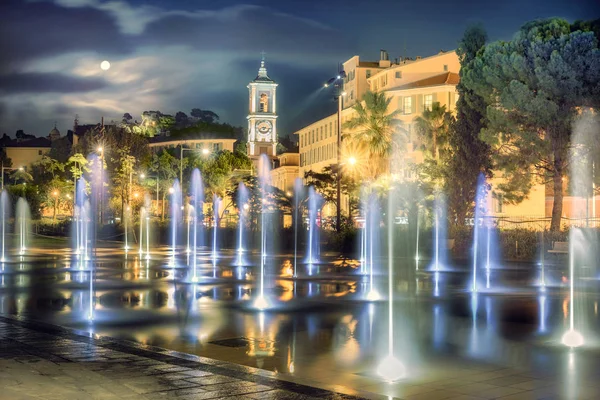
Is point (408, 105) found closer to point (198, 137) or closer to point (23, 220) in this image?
point (23, 220)

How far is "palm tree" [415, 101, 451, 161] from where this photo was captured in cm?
5438

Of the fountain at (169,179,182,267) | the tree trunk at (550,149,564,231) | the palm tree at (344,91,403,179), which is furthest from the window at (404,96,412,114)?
the tree trunk at (550,149,564,231)

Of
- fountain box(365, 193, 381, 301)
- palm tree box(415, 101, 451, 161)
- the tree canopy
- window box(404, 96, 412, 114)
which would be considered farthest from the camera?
window box(404, 96, 412, 114)

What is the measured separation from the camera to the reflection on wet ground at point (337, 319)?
34.2 feet

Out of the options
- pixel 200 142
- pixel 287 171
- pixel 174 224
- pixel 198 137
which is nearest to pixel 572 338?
pixel 174 224

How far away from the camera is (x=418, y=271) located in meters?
29.2

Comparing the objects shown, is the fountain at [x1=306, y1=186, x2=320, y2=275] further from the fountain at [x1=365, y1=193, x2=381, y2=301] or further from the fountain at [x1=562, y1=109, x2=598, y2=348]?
the fountain at [x1=562, y1=109, x2=598, y2=348]

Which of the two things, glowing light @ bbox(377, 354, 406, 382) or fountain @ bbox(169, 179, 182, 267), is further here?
fountain @ bbox(169, 179, 182, 267)

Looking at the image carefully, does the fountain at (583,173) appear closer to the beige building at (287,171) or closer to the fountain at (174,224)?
the fountain at (174,224)

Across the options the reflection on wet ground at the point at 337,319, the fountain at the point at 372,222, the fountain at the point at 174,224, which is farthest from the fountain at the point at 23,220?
the reflection on wet ground at the point at 337,319

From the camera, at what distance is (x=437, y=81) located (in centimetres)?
7194

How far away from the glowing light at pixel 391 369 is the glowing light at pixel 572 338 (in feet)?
9.78

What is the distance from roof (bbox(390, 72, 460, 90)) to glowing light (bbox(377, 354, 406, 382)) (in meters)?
61.8

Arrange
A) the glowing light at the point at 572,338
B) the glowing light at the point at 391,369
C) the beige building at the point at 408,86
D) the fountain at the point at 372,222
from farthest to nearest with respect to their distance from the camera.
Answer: the beige building at the point at 408,86, the fountain at the point at 372,222, the glowing light at the point at 572,338, the glowing light at the point at 391,369
